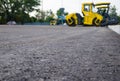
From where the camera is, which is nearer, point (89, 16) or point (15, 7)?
point (89, 16)

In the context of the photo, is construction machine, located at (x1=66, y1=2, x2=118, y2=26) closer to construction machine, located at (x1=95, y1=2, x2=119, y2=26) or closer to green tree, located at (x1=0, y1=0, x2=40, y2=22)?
construction machine, located at (x1=95, y1=2, x2=119, y2=26)

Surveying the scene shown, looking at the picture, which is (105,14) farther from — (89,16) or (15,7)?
(15,7)

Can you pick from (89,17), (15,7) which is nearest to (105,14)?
(89,17)

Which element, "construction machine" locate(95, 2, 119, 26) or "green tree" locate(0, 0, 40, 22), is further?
"green tree" locate(0, 0, 40, 22)

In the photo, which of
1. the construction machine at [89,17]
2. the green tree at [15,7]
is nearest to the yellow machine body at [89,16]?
the construction machine at [89,17]

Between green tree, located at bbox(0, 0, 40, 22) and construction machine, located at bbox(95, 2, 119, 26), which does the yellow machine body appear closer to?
construction machine, located at bbox(95, 2, 119, 26)

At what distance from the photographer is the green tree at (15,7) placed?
85125 millimetres

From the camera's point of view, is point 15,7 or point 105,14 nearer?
point 105,14

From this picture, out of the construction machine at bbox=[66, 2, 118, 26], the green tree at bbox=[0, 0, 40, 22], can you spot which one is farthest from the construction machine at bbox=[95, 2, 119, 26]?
the green tree at bbox=[0, 0, 40, 22]

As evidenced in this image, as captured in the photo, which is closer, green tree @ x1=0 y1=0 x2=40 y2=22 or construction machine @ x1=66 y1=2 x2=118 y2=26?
construction machine @ x1=66 y1=2 x2=118 y2=26

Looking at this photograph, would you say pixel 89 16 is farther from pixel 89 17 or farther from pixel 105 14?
pixel 105 14

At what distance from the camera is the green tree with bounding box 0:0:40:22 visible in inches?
3351

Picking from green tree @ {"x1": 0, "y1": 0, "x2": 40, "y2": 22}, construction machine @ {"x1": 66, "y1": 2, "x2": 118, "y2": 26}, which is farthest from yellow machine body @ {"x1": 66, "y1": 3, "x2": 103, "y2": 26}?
green tree @ {"x1": 0, "y1": 0, "x2": 40, "y2": 22}

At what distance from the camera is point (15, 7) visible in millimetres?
87938
